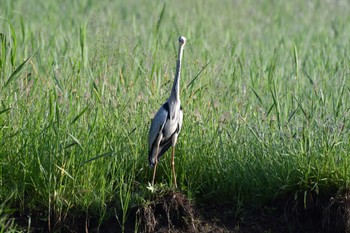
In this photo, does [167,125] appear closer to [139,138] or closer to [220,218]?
[139,138]

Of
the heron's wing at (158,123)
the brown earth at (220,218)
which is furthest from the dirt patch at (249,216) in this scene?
the heron's wing at (158,123)

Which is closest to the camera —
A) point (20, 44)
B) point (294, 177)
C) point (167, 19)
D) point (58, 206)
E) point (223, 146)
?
point (58, 206)

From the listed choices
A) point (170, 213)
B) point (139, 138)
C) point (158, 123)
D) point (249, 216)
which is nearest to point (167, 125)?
point (158, 123)

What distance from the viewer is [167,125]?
4.52 m

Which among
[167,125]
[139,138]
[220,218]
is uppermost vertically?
[167,125]

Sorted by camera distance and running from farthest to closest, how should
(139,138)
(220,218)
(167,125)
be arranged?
(139,138), (220,218), (167,125)

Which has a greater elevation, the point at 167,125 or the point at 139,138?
the point at 167,125

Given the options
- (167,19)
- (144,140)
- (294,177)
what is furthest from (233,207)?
(167,19)

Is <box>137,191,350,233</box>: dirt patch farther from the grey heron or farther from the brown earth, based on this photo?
the grey heron

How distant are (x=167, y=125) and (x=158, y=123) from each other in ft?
0.20

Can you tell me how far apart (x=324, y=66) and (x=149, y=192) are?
2.38 metres

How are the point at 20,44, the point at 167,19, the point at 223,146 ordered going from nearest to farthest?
the point at 223,146 → the point at 20,44 → the point at 167,19

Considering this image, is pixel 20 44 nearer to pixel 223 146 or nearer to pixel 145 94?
pixel 145 94

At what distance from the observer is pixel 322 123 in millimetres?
4770
